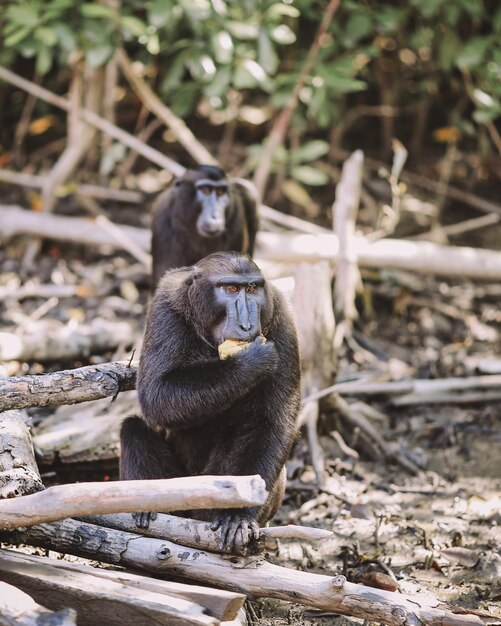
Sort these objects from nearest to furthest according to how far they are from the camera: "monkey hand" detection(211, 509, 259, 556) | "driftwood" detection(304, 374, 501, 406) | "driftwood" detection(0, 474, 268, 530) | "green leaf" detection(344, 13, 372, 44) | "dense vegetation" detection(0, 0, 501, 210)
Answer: "driftwood" detection(0, 474, 268, 530) → "monkey hand" detection(211, 509, 259, 556) → "driftwood" detection(304, 374, 501, 406) → "dense vegetation" detection(0, 0, 501, 210) → "green leaf" detection(344, 13, 372, 44)

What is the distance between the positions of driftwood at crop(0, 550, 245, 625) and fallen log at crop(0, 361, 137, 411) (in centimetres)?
77

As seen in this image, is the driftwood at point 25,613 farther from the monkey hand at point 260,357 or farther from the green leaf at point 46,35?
the green leaf at point 46,35

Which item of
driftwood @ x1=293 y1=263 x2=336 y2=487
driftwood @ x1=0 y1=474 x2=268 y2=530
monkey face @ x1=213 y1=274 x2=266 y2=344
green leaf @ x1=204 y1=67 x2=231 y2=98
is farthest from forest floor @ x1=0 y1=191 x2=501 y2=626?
green leaf @ x1=204 y1=67 x2=231 y2=98

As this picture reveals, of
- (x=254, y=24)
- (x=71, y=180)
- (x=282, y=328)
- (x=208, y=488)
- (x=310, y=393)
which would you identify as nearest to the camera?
(x=208, y=488)

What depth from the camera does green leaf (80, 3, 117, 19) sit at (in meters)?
8.33

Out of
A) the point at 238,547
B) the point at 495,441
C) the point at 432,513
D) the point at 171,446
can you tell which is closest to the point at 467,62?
the point at 495,441

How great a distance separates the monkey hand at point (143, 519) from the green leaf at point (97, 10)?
5441 mm

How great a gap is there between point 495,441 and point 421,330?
2194 millimetres

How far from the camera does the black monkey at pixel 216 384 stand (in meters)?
4.54

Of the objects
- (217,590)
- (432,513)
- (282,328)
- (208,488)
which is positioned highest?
(282,328)

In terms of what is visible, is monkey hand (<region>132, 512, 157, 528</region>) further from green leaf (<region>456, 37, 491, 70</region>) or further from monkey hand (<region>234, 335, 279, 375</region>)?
green leaf (<region>456, 37, 491, 70</region>)

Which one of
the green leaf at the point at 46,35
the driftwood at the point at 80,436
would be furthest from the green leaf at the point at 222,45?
the driftwood at the point at 80,436

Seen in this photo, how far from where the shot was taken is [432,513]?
5844 mm

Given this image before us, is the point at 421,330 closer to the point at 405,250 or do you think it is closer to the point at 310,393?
the point at 405,250
